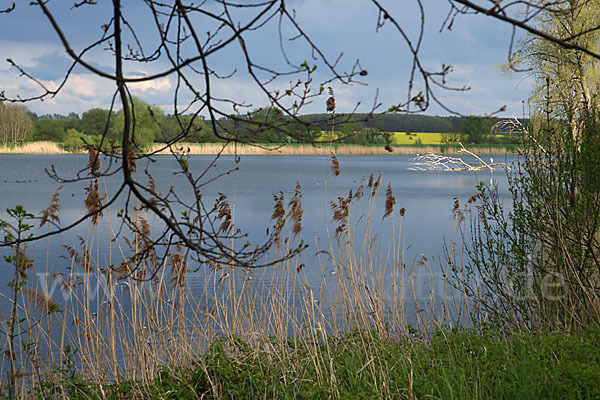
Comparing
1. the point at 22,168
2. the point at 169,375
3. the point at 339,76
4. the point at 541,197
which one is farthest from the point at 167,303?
the point at 22,168

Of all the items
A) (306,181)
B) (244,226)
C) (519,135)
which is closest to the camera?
(519,135)

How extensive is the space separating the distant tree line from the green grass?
4.60 feet

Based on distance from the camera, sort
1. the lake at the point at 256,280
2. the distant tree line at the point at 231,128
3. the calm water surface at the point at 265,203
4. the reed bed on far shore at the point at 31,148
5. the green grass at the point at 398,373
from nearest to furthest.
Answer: the distant tree line at the point at 231,128, the green grass at the point at 398,373, the lake at the point at 256,280, the calm water surface at the point at 265,203, the reed bed on far shore at the point at 31,148

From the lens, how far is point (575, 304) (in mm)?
4711

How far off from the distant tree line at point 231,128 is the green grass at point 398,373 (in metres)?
1.40

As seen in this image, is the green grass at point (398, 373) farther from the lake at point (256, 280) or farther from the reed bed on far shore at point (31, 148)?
the reed bed on far shore at point (31, 148)

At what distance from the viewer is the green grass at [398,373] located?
10.3 ft

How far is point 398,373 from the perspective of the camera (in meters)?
3.62

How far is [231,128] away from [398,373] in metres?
2.09

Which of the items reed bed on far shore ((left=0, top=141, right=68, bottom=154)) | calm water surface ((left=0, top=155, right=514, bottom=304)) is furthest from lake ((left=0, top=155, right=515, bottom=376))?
reed bed on far shore ((left=0, top=141, right=68, bottom=154))

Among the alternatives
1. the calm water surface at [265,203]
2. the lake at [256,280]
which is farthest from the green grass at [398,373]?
the calm water surface at [265,203]

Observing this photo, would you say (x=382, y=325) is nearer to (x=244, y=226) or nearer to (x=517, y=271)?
(x=517, y=271)

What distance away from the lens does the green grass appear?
313 cm

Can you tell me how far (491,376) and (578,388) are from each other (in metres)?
0.56
